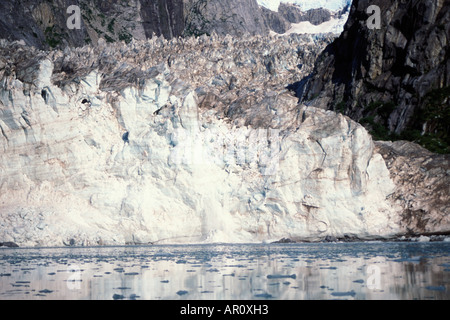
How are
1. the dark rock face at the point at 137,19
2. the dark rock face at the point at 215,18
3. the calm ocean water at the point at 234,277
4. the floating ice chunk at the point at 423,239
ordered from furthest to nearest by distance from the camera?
the dark rock face at the point at 215,18 < the dark rock face at the point at 137,19 < the floating ice chunk at the point at 423,239 < the calm ocean water at the point at 234,277

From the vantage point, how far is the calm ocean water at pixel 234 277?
1844 cm

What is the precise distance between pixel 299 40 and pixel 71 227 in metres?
77.2

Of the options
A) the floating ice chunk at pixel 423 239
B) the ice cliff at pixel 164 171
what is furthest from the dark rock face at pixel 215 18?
the floating ice chunk at pixel 423 239

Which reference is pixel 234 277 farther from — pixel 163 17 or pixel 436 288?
pixel 163 17

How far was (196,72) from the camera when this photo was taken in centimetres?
8944

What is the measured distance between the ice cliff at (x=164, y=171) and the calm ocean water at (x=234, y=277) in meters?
13.4

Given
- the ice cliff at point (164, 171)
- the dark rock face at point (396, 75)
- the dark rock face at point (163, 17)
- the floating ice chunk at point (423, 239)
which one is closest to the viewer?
the floating ice chunk at point (423, 239)

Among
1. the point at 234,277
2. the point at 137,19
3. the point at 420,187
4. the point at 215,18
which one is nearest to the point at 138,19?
the point at 137,19

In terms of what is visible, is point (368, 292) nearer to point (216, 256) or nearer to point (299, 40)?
point (216, 256)

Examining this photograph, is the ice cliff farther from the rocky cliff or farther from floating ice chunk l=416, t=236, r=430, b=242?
the rocky cliff

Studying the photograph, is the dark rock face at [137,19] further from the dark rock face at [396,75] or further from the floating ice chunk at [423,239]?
the floating ice chunk at [423,239]

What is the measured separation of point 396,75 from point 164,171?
3958 cm

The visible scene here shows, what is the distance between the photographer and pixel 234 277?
2239 cm
